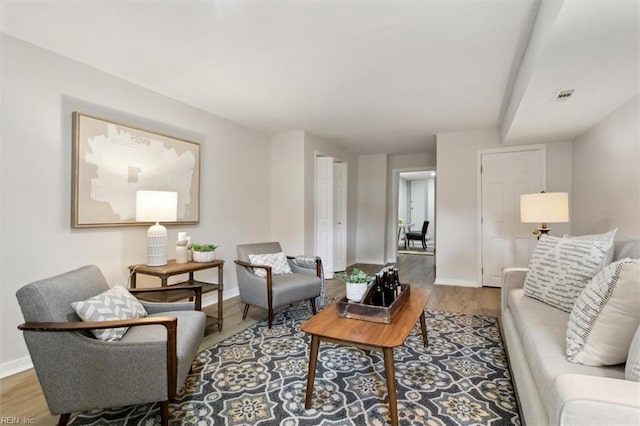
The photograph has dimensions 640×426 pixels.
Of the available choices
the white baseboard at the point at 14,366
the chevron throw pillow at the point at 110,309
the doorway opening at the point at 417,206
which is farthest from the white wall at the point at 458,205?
the doorway opening at the point at 417,206

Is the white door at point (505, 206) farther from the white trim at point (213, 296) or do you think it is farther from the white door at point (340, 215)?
the white trim at point (213, 296)

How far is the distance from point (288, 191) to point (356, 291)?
9.73ft

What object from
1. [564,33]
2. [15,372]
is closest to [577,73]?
[564,33]

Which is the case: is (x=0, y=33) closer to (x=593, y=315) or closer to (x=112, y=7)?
(x=112, y=7)

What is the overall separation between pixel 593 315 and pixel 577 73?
161 centimetres

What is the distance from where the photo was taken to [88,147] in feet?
8.48

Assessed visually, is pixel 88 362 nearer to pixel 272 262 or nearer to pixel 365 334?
pixel 365 334

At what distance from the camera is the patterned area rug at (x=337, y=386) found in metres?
1.67

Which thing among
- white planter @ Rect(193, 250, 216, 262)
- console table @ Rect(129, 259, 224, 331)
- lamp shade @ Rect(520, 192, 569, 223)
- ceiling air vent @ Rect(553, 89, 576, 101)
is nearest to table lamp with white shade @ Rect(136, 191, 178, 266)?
console table @ Rect(129, 259, 224, 331)

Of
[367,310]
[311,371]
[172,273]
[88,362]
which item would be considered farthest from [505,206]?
[88,362]

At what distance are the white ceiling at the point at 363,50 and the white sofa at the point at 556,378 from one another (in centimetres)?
125

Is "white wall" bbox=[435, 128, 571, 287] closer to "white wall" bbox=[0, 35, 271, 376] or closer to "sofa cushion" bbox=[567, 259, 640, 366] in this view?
"sofa cushion" bbox=[567, 259, 640, 366]

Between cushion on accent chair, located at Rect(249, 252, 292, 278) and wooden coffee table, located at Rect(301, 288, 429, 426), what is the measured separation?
1.29 meters

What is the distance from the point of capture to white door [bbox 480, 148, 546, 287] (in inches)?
169
